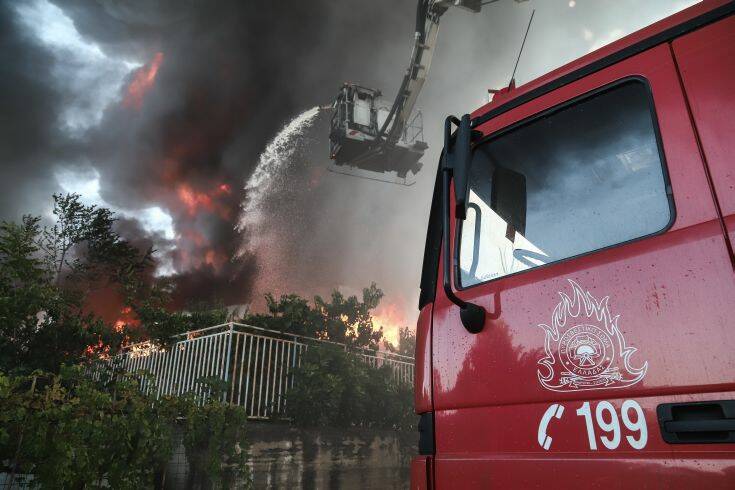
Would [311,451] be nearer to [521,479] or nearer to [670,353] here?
[521,479]

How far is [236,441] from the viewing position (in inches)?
233

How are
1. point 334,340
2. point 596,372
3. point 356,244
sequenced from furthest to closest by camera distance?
1. point 356,244
2. point 334,340
3. point 596,372

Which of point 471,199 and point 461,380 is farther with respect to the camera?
point 471,199

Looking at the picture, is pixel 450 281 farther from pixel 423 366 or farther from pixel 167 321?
pixel 167 321

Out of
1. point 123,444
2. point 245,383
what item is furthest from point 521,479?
point 245,383

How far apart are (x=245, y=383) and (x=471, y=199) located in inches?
228

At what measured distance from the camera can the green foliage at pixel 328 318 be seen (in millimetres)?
8586

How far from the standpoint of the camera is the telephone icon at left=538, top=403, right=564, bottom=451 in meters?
1.88

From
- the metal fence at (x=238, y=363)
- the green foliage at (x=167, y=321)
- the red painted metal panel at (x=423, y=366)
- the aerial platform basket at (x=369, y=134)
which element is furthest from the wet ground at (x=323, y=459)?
the aerial platform basket at (x=369, y=134)

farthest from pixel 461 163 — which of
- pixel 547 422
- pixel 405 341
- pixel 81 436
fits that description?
pixel 405 341

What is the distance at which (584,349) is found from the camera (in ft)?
6.21

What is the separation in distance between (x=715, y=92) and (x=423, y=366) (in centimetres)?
173

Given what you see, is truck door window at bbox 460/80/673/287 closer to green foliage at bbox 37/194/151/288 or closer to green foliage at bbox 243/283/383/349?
green foliage at bbox 243/283/383/349

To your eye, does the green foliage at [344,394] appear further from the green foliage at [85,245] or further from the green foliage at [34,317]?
the green foliage at [85,245]
